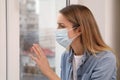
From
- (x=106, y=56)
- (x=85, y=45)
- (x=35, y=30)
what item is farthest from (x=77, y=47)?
(x=35, y=30)

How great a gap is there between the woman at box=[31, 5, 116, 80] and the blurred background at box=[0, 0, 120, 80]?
0.45m

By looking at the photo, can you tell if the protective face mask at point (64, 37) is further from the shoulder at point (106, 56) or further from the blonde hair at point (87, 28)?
the shoulder at point (106, 56)

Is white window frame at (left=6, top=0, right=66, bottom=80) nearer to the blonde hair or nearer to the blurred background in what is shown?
the blurred background

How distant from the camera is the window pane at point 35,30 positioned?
2025 millimetres

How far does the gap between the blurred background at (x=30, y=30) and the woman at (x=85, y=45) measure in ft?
1.48

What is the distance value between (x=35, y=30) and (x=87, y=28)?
63 cm

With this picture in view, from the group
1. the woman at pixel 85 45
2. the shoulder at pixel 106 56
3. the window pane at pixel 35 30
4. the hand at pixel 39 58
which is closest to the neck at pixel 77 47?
the woman at pixel 85 45

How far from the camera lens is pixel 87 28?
158cm

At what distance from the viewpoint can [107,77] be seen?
1.53 meters

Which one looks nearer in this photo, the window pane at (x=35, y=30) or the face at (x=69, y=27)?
the face at (x=69, y=27)

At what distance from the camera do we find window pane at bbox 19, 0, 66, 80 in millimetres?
2025

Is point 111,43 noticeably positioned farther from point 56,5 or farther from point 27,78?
point 27,78
